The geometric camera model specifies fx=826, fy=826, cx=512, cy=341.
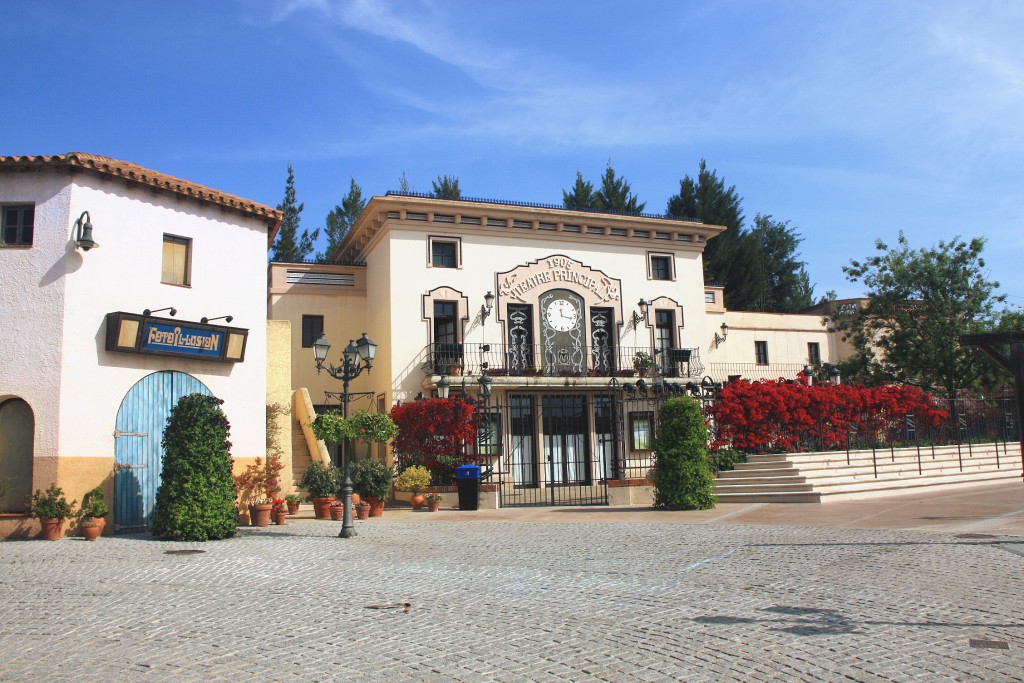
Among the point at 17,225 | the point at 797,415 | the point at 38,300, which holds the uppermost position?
the point at 17,225

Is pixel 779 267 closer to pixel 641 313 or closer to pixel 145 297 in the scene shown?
pixel 641 313

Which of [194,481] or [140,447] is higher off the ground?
[140,447]

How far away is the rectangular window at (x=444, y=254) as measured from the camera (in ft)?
80.6

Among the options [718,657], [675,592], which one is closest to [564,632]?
[718,657]

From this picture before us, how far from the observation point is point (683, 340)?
1067 inches

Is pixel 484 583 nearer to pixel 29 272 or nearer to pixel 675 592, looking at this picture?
pixel 675 592

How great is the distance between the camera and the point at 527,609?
7348 millimetres

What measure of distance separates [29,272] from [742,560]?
12.0 m

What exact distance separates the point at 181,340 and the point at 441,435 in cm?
733

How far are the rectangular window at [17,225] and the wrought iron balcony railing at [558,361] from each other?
11.5 metres

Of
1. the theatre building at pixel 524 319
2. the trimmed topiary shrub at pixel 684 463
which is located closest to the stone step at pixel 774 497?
the trimmed topiary shrub at pixel 684 463

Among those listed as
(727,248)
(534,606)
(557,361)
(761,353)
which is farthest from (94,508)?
(727,248)

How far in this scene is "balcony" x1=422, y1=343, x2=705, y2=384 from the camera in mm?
23812

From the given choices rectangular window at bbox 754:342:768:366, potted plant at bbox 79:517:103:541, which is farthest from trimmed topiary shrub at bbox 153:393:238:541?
rectangular window at bbox 754:342:768:366
